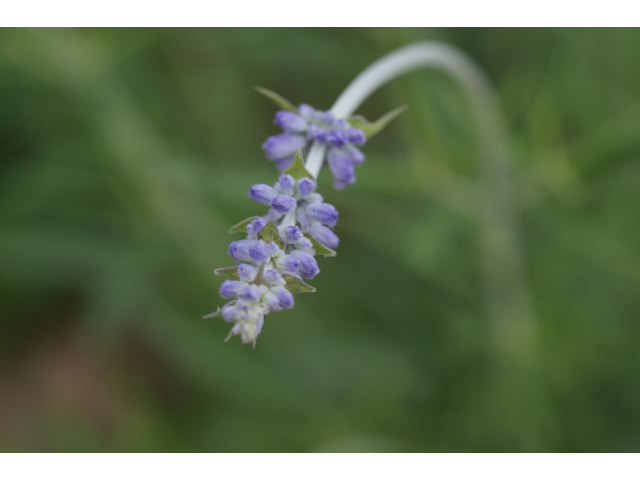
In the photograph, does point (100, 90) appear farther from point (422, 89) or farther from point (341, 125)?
point (341, 125)

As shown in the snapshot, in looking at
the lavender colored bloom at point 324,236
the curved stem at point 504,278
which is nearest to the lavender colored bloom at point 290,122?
the lavender colored bloom at point 324,236

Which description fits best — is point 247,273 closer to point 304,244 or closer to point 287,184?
point 304,244

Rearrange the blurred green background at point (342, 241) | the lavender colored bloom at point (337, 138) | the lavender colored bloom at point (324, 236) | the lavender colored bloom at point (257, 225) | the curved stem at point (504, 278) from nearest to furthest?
the lavender colored bloom at point (257, 225)
the lavender colored bloom at point (324, 236)
the lavender colored bloom at point (337, 138)
the curved stem at point (504, 278)
the blurred green background at point (342, 241)

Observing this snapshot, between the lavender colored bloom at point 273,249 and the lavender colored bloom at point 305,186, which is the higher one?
the lavender colored bloom at point 305,186

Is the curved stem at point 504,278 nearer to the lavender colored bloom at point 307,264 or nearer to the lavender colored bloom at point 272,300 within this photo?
the lavender colored bloom at point 307,264

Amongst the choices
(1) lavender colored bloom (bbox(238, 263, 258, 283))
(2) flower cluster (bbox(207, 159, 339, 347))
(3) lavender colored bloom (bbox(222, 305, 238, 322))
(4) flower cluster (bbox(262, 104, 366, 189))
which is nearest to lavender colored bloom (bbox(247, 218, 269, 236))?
(2) flower cluster (bbox(207, 159, 339, 347))

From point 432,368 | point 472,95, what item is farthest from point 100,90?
point 432,368

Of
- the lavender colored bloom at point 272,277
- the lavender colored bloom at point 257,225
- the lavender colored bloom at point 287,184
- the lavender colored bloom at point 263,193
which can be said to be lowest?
the lavender colored bloom at point 272,277
